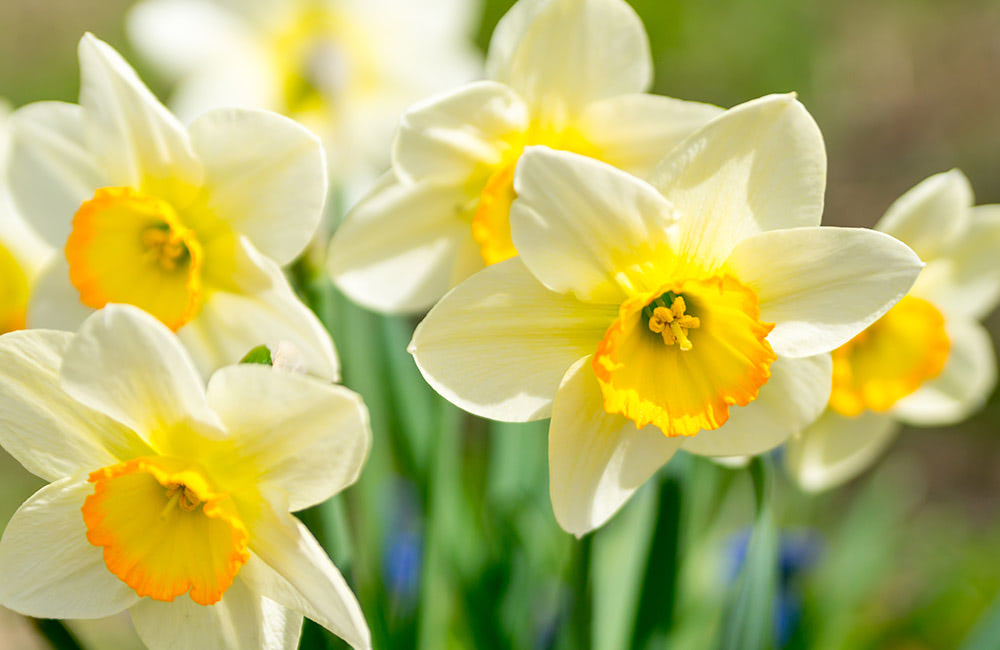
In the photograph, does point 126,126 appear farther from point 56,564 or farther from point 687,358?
point 687,358

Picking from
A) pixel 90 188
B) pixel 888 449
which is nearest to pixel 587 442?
pixel 90 188

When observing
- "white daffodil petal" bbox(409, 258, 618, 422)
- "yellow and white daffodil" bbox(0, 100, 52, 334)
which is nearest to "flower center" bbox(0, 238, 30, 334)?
"yellow and white daffodil" bbox(0, 100, 52, 334)

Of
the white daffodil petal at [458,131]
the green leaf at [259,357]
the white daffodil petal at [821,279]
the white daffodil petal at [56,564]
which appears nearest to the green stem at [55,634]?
the white daffodil petal at [56,564]

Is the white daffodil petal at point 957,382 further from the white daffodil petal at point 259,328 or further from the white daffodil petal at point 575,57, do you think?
the white daffodil petal at point 259,328

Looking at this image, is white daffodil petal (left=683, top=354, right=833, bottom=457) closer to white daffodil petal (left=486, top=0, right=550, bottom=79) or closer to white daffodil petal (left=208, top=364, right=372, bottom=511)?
white daffodil petal (left=208, top=364, right=372, bottom=511)

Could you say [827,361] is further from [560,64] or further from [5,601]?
[5,601]
